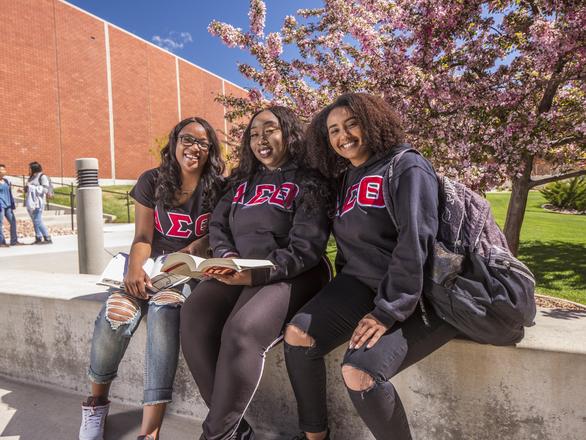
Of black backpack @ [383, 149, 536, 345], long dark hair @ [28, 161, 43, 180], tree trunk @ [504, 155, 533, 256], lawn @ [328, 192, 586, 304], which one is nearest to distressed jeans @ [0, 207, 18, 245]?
long dark hair @ [28, 161, 43, 180]

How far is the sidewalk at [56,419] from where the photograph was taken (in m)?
2.19

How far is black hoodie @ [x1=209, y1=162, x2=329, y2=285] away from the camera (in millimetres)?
1995

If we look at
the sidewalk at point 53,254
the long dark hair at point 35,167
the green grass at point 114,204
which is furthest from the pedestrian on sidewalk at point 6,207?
the green grass at point 114,204

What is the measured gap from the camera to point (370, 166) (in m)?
1.97

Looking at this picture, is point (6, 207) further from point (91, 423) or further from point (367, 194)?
point (367, 194)

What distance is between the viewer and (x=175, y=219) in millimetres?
2518

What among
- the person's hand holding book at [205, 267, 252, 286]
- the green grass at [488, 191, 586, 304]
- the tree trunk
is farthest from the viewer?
the green grass at [488, 191, 586, 304]

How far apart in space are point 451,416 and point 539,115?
9.65 ft

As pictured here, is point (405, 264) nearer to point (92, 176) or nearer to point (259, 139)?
point (259, 139)

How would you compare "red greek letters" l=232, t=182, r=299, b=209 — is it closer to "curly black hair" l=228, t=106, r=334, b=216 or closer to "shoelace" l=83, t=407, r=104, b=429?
"curly black hair" l=228, t=106, r=334, b=216

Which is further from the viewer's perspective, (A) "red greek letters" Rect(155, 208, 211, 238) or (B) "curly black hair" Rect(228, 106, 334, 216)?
(A) "red greek letters" Rect(155, 208, 211, 238)

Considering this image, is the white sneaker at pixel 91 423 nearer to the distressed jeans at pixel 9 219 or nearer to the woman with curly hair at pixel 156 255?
the woman with curly hair at pixel 156 255

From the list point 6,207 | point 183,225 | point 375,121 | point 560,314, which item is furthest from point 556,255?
point 6,207

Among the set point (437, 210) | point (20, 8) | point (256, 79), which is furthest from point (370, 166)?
point (20, 8)
